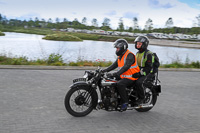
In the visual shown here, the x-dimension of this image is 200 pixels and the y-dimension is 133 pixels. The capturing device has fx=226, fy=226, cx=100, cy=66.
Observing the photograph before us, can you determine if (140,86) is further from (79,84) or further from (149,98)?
(79,84)

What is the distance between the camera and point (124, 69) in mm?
4977

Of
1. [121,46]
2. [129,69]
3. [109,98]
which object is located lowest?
[109,98]

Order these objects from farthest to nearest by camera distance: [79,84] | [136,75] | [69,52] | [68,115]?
1. [69,52]
2. [136,75]
3. [68,115]
4. [79,84]

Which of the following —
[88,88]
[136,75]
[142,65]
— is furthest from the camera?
[142,65]

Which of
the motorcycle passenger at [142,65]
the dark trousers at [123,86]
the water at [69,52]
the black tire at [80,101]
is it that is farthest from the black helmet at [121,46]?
the water at [69,52]

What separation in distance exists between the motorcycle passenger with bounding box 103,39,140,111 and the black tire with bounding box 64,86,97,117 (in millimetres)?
634

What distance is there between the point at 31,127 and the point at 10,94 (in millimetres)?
2620

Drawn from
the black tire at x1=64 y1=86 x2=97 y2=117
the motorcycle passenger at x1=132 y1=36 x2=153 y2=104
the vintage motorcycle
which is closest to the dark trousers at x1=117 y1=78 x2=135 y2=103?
the vintage motorcycle

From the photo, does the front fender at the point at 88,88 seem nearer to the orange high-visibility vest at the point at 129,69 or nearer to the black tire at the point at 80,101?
the black tire at the point at 80,101

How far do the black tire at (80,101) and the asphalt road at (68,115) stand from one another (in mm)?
138

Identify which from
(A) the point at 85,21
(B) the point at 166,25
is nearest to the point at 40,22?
(A) the point at 85,21

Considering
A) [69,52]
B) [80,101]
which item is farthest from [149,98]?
[69,52]

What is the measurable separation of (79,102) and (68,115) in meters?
0.41

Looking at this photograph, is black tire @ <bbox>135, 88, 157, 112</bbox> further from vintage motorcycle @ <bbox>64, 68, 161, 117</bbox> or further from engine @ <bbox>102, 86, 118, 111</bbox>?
engine @ <bbox>102, 86, 118, 111</bbox>
